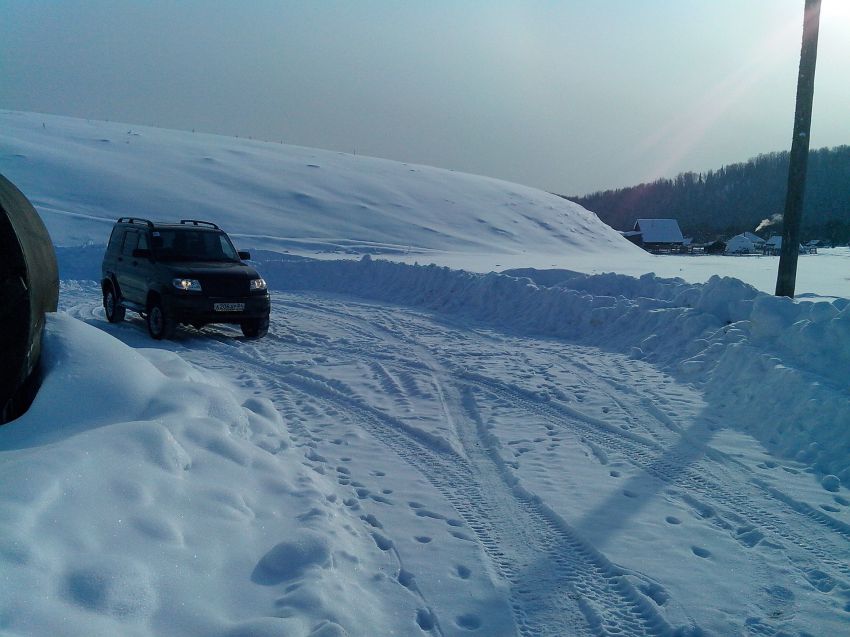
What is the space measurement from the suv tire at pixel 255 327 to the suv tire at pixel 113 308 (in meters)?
2.58

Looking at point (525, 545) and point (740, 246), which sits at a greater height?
point (740, 246)

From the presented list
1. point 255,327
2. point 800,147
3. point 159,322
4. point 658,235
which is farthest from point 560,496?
point 658,235

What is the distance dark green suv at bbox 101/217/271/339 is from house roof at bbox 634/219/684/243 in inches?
3676

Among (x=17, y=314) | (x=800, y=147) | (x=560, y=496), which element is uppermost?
(x=800, y=147)

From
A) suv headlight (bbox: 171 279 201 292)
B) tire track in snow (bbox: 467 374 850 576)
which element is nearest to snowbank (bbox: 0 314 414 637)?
tire track in snow (bbox: 467 374 850 576)

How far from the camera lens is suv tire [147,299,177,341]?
35.7 feet

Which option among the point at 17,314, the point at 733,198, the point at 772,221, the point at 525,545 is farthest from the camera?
the point at 733,198

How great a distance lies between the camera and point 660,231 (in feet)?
327

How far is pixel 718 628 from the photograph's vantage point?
362 centimetres

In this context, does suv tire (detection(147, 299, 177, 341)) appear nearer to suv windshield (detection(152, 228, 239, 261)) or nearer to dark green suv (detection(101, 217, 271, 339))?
dark green suv (detection(101, 217, 271, 339))

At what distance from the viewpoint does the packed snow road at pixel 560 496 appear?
3832 millimetres

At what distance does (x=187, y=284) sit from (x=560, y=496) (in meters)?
7.58

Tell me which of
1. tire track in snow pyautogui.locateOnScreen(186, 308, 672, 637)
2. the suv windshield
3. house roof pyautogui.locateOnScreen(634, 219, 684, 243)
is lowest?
tire track in snow pyautogui.locateOnScreen(186, 308, 672, 637)

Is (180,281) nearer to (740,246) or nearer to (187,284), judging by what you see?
(187,284)
